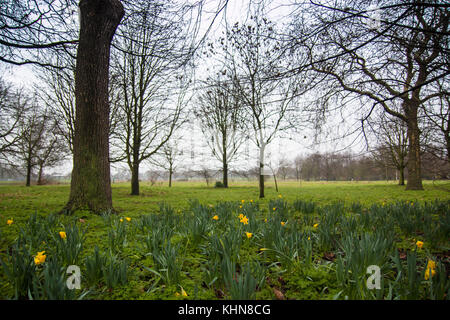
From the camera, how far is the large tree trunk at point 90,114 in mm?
4016

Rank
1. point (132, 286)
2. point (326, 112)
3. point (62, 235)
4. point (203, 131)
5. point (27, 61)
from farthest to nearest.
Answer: point (203, 131)
point (27, 61)
point (326, 112)
point (62, 235)
point (132, 286)

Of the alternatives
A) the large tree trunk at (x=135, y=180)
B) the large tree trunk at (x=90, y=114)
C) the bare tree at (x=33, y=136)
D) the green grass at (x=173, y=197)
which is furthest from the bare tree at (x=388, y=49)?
the bare tree at (x=33, y=136)

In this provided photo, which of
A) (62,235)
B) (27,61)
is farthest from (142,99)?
(62,235)

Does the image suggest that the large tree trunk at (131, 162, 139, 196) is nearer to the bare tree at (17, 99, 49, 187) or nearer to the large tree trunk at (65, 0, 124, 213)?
the large tree trunk at (65, 0, 124, 213)

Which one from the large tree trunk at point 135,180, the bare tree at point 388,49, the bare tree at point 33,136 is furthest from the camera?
the bare tree at point 33,136

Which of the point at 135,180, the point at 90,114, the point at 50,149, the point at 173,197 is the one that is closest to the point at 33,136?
the point at 50,149

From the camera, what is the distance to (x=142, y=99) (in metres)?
10.8

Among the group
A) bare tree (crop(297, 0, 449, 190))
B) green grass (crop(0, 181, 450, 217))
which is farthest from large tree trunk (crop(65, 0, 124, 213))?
bare tree (crop(297, 0, 449, 190))

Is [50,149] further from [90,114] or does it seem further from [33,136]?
[90,114]

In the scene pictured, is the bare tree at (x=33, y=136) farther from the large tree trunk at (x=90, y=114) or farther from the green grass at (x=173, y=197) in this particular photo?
the large tree trunk at (x=90, y=114)

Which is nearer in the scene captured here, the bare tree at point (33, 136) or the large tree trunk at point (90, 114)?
→ the large tree trunk at point (90, 114)

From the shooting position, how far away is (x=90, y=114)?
4031 mm
